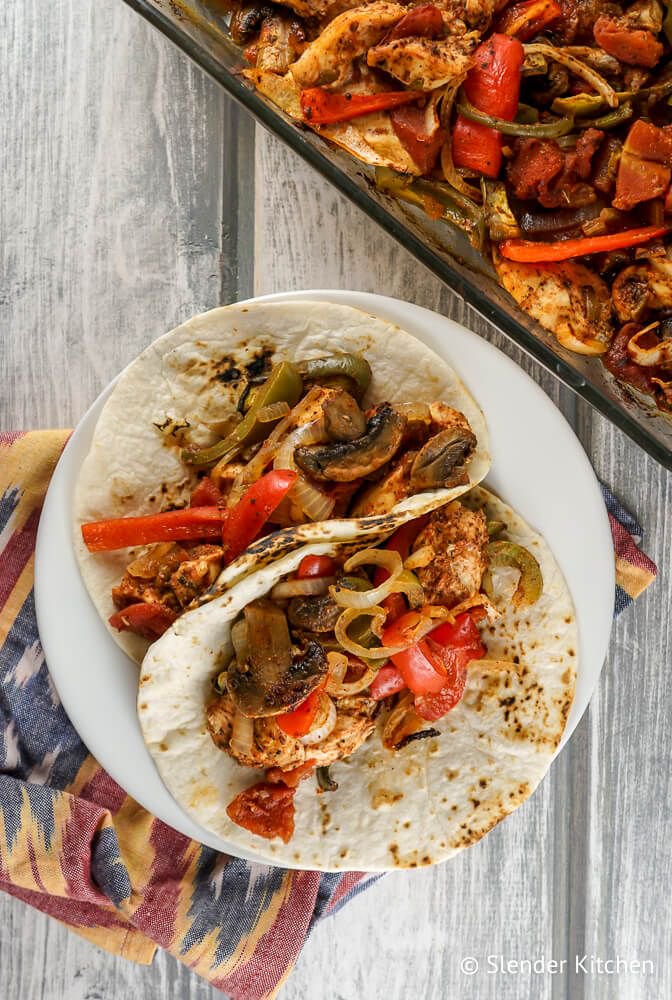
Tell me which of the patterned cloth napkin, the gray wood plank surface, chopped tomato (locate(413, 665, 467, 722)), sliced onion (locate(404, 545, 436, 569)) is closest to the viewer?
sliced onion (locate(404, 545, 436, 569))

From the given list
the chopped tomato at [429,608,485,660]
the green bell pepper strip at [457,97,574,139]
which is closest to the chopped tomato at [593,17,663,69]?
the green bell pepper strip at [457,97,574,139]

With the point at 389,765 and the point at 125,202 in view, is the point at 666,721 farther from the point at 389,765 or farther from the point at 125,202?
the point at 125,202

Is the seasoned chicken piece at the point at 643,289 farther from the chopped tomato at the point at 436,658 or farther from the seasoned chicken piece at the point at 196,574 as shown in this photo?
the seasoned chicken piece at the point at 196,574

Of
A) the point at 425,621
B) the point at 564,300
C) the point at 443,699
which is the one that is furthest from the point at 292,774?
the point at 564,300

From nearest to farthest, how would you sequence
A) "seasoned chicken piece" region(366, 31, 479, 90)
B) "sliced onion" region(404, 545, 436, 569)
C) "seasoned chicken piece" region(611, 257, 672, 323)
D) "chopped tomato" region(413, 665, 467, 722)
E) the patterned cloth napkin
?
"seasoned chicken piece" region(366, 31, 479, 90) → "seasoned chicken piece" region(611, 257, 672, 323) → "sliced onion" region(404, 545, 436, 569) → "chopped tomato" region(413, 665, 467, 722) → the patterned cloth napkin

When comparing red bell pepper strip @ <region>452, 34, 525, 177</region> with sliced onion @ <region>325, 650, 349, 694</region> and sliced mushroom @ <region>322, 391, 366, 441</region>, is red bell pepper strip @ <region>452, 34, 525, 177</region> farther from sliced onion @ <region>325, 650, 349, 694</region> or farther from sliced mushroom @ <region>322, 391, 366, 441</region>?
sliced onion @ <region>325, 650, 349, 694</region>

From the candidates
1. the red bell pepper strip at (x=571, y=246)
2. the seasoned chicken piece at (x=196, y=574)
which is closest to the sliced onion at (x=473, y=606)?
the seasoned chicken piece at (x=196, y=574)

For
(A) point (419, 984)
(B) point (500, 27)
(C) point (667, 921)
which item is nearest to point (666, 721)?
(C) point (667, 921)
